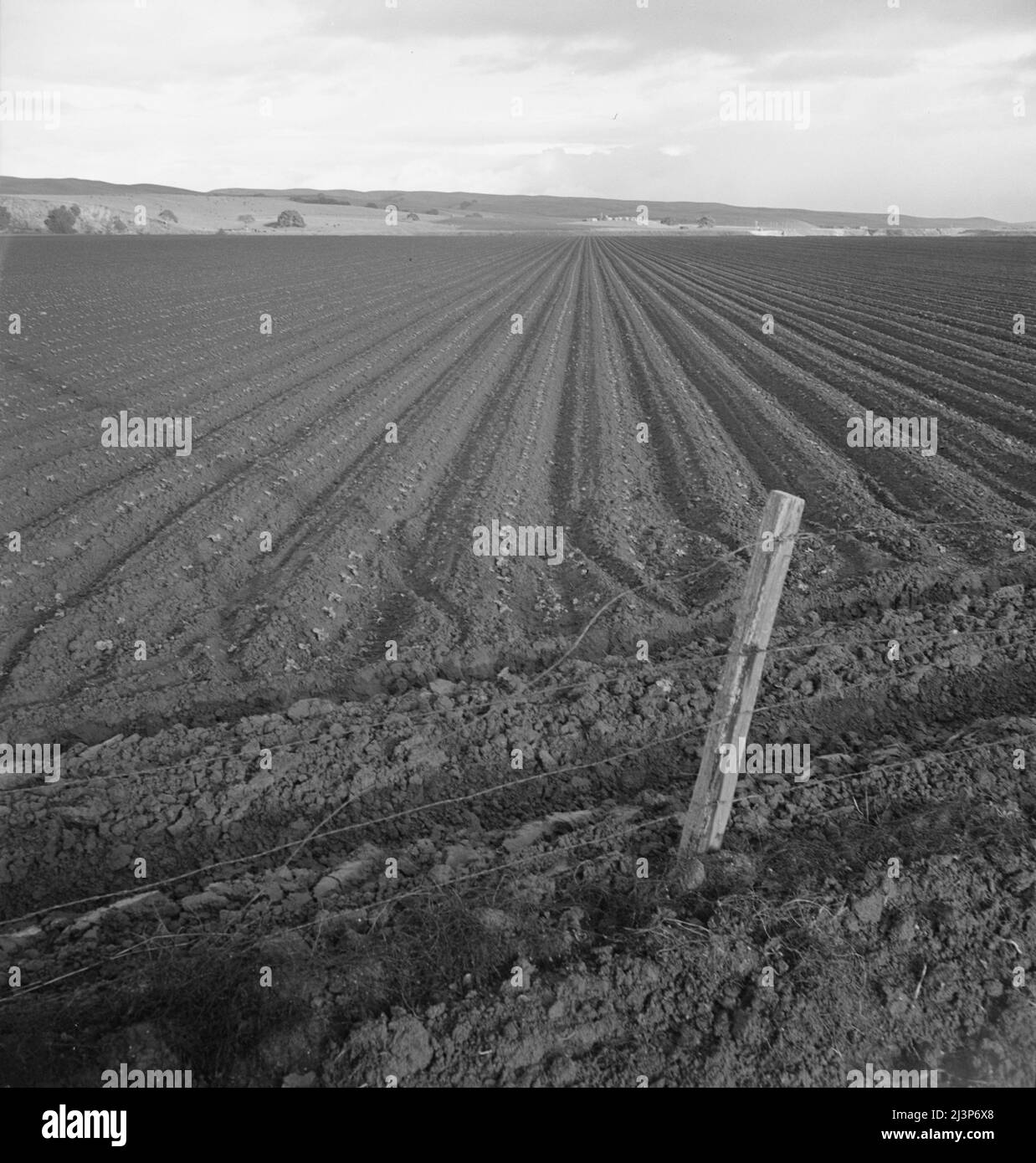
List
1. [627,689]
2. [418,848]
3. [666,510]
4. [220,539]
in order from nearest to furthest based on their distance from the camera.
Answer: [418,848] → [627,689] → [220,539] → [666,510]

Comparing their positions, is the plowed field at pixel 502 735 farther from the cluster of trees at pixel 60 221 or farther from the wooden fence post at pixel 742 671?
the cluster of trees at pixel 60 221

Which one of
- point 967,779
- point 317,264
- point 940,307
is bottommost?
point 967,779

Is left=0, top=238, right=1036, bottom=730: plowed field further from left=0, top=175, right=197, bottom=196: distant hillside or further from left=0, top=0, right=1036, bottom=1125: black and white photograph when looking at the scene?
left=0, top=175, right=197, bottom=196: distant hillside

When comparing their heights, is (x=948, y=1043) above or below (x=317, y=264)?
below

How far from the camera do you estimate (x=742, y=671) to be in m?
3.82

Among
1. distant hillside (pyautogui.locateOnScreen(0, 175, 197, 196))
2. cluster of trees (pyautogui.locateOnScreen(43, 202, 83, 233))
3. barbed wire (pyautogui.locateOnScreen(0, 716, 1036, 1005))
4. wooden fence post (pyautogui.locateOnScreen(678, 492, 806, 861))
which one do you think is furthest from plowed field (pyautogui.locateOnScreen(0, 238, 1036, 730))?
distant hillside (pyautogui.locateOnScreen(0, 175, 197, 196))

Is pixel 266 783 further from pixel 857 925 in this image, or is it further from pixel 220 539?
pixel 220 539

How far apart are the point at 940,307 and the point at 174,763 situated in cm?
2513

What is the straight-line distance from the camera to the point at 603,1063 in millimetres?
3145

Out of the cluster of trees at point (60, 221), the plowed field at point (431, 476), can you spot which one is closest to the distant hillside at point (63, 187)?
the cluster of trees at point (60, 221)

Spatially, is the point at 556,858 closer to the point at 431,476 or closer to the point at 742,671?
the point at 742,671

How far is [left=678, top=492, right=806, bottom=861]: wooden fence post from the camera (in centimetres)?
364
